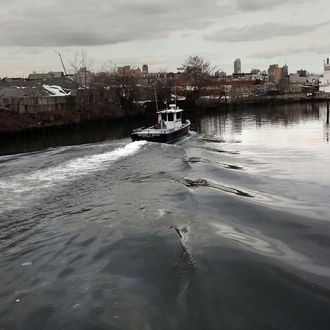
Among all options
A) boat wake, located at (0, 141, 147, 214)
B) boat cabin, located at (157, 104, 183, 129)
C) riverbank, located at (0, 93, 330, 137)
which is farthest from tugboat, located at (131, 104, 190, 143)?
riverbank, located at (0, 93, 330, 137)

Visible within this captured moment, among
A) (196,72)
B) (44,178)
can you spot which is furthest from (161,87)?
(44,178)

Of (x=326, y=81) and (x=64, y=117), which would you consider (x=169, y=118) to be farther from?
(x=326, y=81)

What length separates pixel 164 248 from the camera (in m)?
11.6

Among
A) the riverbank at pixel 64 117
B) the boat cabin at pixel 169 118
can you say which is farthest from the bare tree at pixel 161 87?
the boat cabin at pixel 169 118

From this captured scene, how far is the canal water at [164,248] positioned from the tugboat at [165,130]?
14811mm

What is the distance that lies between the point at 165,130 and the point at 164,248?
29.1 m

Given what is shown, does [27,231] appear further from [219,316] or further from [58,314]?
[219,316]

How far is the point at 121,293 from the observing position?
30.2 feet

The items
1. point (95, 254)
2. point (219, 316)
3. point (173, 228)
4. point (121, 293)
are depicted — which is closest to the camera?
point (219, 316)

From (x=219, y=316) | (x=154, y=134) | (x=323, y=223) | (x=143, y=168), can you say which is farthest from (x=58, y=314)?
(x=154, y=134)

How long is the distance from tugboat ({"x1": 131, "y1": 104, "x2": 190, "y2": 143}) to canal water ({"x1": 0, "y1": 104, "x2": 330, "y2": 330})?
1481 centimetres

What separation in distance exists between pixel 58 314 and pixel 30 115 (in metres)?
54.8

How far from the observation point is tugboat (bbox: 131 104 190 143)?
39.0m

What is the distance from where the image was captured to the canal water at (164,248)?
27.5 ft
